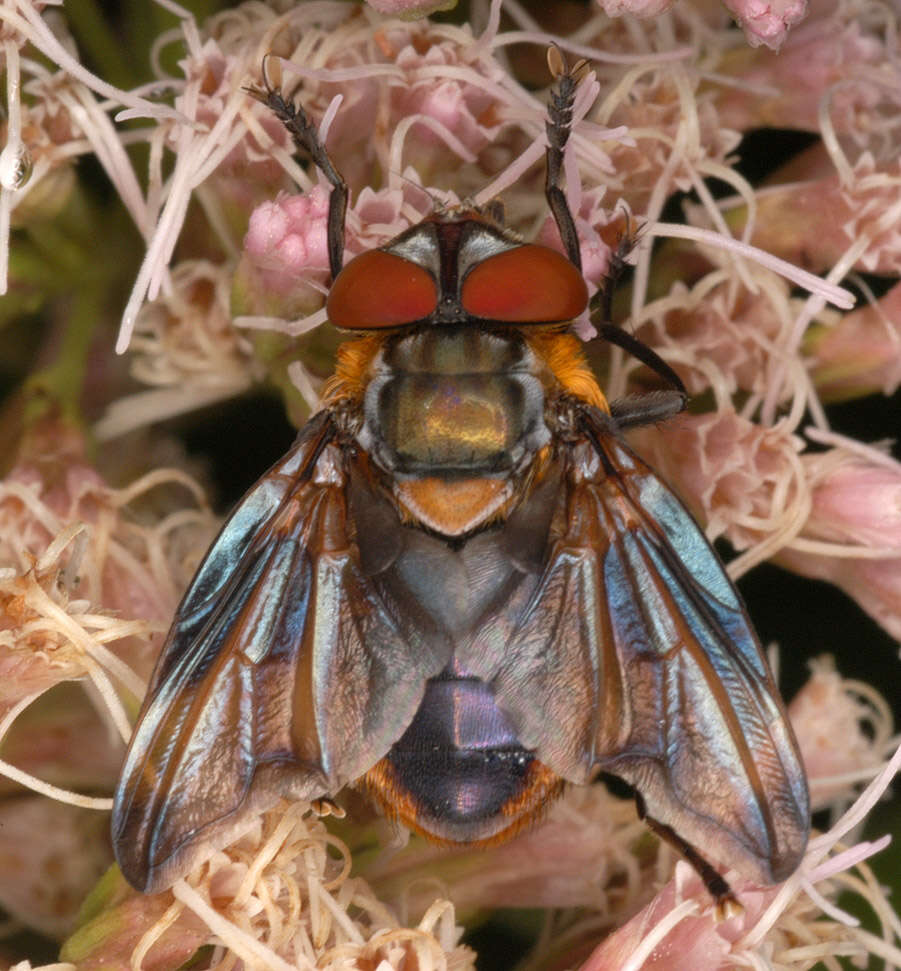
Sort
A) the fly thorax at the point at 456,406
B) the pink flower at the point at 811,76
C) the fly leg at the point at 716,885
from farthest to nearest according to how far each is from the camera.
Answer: the pink flower at the point at 811,76, the fly leg at the point at 716,885, the fly thorax at the point at 456,406

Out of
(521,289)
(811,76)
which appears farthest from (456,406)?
(811,76)

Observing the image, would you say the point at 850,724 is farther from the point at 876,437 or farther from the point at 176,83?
the point at 176,83

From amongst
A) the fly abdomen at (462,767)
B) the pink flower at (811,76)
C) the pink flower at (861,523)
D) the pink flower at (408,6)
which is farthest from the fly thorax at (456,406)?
the pink flower at (811,76)

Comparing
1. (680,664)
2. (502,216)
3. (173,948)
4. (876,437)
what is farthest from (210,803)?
(876,437)

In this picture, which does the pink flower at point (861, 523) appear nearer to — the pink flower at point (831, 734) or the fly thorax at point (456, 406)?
the pink flower at point (831, 734)

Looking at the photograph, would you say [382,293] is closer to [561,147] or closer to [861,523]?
[561,147]

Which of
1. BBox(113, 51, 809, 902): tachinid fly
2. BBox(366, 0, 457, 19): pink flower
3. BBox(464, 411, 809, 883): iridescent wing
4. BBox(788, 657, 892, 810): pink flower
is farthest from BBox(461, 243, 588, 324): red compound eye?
BBox(788, 657, 892, 810): pink flower

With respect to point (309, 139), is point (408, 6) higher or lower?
higher
